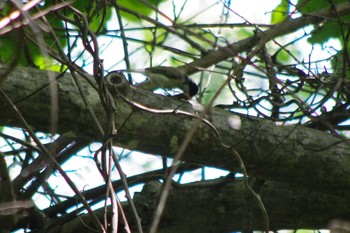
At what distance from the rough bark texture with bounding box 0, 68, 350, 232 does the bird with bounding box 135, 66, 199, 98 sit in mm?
206

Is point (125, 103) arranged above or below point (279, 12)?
below

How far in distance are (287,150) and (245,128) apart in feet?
0.44

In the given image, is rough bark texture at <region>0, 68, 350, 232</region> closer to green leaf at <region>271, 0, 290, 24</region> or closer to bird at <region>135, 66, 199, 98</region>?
bird at <region>135, 66, 199, 98</region>

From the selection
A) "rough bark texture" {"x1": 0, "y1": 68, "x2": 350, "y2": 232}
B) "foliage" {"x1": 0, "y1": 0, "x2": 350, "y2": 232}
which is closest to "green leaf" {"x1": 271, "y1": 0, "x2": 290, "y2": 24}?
"foliage" {"x1": 0, "y1": 0, "x2": 350, "y2": 232}

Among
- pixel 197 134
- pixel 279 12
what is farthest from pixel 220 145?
pixel 279 12

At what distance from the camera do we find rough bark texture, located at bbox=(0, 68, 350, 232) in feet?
5.49

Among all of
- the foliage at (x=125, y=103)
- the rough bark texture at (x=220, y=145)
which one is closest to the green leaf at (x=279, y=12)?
the foliage at (x=125, y=103)

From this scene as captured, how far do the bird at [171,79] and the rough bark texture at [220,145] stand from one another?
0.21 m

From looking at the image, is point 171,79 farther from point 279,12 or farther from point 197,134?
point 279,12

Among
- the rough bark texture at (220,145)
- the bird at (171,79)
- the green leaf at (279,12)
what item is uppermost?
the green leaf at (279,12)

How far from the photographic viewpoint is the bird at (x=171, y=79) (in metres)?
2.04

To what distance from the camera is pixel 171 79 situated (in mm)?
2055

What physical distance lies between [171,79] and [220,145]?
1.14 feet

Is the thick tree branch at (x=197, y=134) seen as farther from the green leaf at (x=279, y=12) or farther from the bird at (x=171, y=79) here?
the green leaf at (x=279, y=12)
